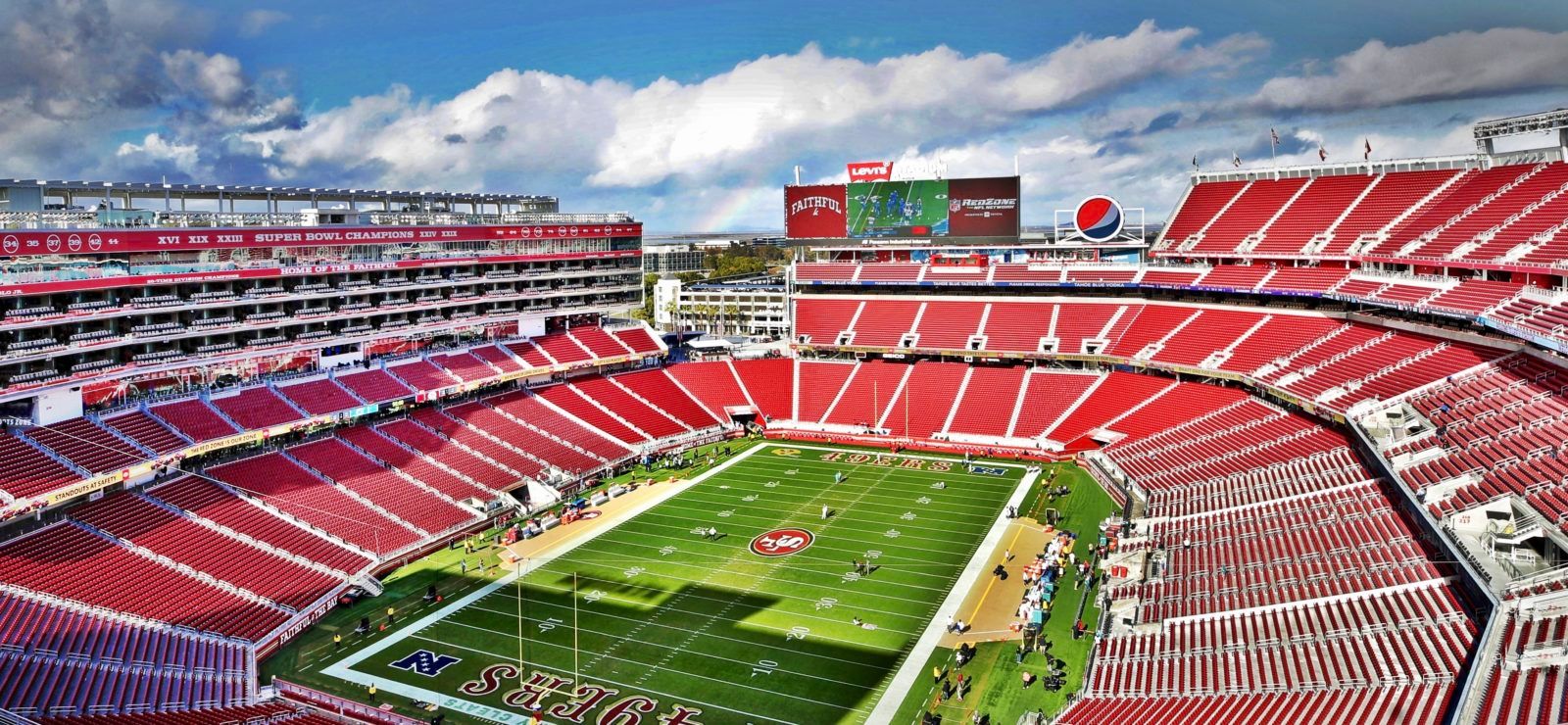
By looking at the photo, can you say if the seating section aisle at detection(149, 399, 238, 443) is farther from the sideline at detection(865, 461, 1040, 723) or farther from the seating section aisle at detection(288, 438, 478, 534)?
the sideline at detection(865, 461, 1040, 723)

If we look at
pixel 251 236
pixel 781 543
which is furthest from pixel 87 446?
pixel 781 543

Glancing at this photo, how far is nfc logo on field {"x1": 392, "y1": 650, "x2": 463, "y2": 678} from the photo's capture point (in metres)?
30.1

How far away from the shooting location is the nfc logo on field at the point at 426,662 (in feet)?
98.6

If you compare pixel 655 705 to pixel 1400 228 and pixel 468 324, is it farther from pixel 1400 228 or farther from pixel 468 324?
pixel 1400 228

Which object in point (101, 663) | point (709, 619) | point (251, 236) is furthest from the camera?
point (251, 236)

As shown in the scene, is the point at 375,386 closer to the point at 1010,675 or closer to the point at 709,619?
the point at 709,619

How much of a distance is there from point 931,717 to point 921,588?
9.61m

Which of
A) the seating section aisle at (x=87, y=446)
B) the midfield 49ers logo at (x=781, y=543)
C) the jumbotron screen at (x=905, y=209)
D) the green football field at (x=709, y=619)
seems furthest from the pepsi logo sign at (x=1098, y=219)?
the seating section aisle at (x=87, y=446)

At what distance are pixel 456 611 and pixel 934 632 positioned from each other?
1569cm

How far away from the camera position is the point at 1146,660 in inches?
1075

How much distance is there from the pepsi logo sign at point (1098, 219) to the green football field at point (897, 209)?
8.70 m

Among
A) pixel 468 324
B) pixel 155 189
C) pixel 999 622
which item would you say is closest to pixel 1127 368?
pixel 999 622

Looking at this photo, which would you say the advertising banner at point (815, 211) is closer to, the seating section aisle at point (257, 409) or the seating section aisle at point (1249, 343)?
the seating section aisle at point (1249, 343)

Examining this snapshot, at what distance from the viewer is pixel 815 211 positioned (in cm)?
7112
